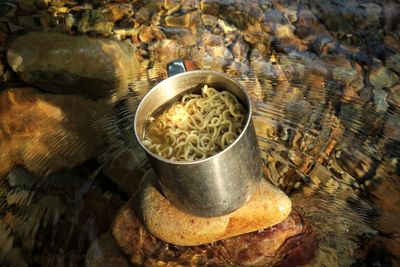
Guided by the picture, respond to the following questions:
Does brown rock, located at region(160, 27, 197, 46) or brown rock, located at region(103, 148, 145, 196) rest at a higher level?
brown rock, located at region(160, 27, 197, 46)

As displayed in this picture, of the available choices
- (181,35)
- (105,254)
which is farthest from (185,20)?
(105,254)

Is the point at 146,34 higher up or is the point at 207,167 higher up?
the point at 207,167

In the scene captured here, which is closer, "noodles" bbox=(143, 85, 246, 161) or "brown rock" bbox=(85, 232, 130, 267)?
"noodles" bbox=(143, 85, 246, 161)

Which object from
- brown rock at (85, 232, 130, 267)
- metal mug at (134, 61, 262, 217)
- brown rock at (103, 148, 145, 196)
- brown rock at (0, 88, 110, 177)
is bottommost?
brown rock at (85, 232, 130, 267)

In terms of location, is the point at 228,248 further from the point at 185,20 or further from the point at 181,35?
the point at 185,20

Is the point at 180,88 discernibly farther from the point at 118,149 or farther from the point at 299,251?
the point at 299,251

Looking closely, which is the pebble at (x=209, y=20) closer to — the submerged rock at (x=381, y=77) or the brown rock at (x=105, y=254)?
the submerged rock at (x=381, y=77)

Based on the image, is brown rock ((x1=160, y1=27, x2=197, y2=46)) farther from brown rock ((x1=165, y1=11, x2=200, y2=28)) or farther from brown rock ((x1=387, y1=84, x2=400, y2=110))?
brown rock ((x1=387, y1=84, x2=400, y2=110))

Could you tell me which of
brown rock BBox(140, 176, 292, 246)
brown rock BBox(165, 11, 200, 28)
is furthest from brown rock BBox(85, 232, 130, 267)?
brown rock BBox(165, 11, 200, 28)
